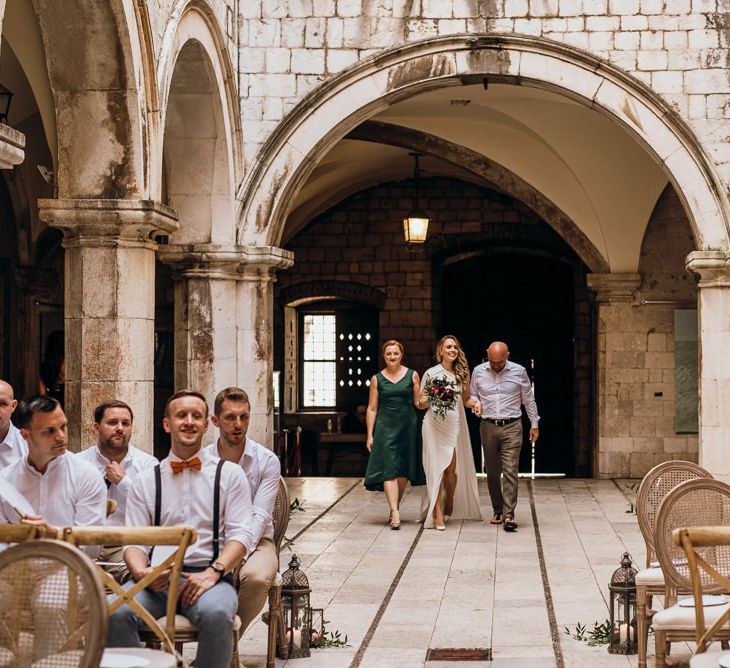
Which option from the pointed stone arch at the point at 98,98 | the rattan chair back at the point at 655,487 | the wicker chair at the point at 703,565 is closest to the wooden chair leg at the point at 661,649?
the wicker chair at the point at 703,565

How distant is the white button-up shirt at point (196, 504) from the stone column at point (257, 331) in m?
6.75

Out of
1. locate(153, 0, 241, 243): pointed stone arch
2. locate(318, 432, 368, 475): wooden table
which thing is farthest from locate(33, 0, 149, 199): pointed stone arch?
locate(318, 432, 368, 475): wooden table

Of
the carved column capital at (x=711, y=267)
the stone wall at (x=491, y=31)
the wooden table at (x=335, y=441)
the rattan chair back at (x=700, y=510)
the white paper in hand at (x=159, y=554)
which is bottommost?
the wooden table at (x=335, y=441)

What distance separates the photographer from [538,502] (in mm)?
12078

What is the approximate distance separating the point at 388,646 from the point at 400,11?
663cm

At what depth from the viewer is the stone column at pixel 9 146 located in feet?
18.9

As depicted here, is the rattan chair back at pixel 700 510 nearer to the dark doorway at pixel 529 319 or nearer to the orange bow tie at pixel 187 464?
the orange bow tie at pixel 187 464

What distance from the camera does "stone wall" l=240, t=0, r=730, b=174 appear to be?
447 inches

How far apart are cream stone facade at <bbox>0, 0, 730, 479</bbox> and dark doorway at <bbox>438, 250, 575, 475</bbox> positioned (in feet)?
0.11

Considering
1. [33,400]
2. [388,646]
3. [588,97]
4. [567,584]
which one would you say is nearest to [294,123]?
[588,97]

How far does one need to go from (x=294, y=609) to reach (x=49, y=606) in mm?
2461

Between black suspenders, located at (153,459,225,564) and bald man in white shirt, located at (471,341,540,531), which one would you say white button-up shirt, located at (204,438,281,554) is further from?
bald man in white shirt, located at (471,341,540,531)

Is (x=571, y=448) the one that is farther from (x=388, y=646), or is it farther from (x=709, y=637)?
(x=709, y=637)

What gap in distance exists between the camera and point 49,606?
3.59m
